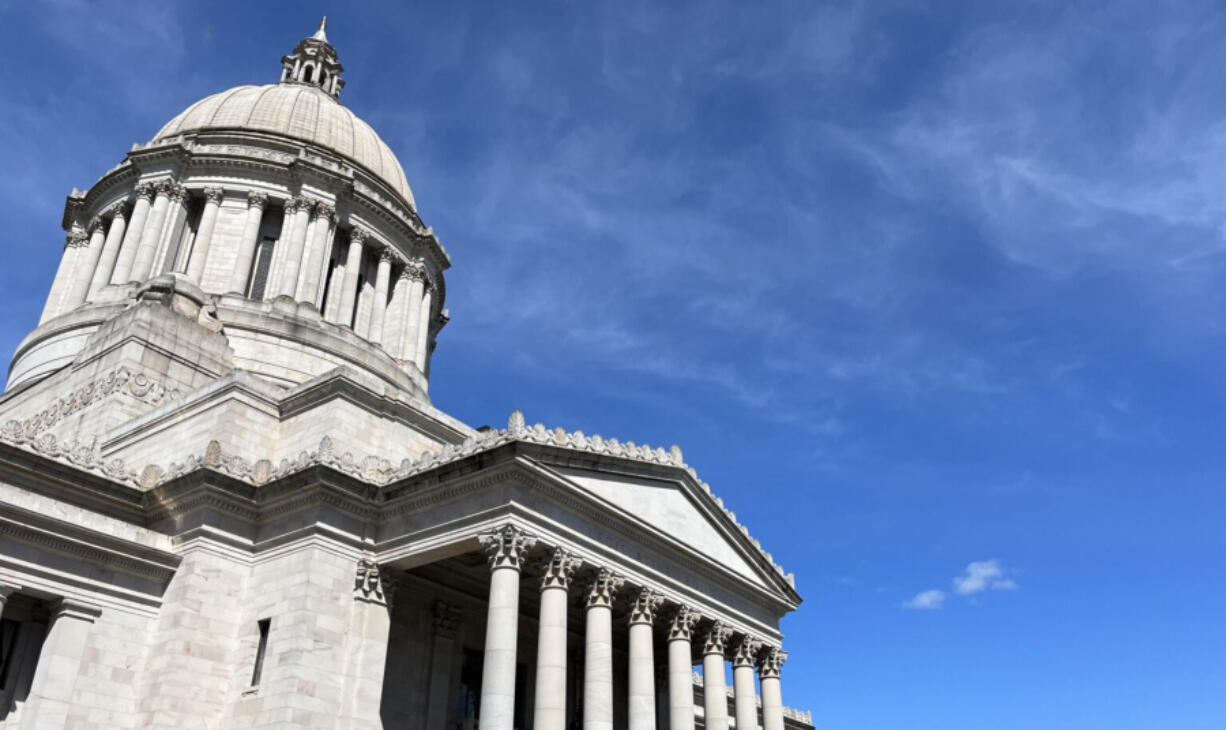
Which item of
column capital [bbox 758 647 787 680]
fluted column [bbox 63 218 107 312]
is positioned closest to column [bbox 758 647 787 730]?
column capital [bbox 758 647 787 680]

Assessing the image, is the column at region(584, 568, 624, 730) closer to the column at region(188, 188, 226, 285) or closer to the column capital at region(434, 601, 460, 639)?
→ the column capital at region(434, 601, 460, 639)

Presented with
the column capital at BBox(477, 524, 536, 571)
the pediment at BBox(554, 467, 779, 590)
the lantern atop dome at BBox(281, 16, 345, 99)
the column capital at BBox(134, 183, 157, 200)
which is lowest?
the column capital at BBox(477, 524, 536, 571)

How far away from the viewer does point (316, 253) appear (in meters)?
45.7

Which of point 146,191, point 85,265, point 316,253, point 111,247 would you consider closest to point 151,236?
point 111,247

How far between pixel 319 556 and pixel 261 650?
272 centimetres

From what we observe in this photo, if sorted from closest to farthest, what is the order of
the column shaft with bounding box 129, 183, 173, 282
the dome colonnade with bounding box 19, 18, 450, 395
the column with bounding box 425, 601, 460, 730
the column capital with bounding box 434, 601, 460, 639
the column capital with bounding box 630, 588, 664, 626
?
the column with bounding box 425, 601, 460, 730 → the column capital with bounding box 630, 588, 664, 626 → the column capital with bounding box 434, 601, 460, 639 → the dome colonnade with bounding box 19, 18, 450, 395 → the column shaft with bounding box 129, 183, 173, 282

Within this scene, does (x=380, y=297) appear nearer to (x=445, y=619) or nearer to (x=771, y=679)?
(x=445, y=619)

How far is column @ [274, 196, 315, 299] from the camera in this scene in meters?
43.9

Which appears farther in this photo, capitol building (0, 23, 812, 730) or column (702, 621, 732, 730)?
column (702, 621, 732, 730)

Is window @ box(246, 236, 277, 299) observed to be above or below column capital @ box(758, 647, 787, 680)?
above

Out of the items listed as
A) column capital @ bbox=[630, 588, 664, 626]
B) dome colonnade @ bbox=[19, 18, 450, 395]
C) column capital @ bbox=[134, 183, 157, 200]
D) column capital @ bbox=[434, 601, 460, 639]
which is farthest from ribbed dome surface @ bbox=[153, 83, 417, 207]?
column capital @ bbox=[630, 588, 664, 626]

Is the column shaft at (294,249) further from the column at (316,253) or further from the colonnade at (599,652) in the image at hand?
the colonnade at (599,652)

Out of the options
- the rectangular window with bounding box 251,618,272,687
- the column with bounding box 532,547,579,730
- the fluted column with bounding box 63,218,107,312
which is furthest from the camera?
the fluted column with bounding box 63,218,107,312

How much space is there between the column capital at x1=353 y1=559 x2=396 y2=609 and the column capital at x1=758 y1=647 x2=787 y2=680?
44.3ft
